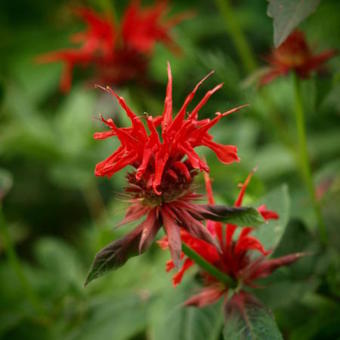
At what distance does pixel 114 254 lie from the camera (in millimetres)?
671

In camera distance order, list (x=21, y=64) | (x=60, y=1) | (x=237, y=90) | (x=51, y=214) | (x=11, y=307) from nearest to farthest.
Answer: (x=237, y=90) → (x=11, y=307) → (x=51, y=214) → (x=21, y=64) → (x=60, y=1)

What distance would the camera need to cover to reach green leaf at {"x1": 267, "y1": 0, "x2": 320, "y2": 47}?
723 mm

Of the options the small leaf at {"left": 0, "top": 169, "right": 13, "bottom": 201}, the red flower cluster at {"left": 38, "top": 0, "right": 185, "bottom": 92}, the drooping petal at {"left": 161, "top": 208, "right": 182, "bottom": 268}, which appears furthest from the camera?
the red flower cluster at {"left": 38, "top": 0, "right": 185, "bottom": 92}

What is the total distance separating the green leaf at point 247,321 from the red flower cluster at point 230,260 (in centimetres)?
3

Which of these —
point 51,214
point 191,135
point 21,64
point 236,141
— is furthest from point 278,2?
point 21,64

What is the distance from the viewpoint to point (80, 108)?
188 centimetres

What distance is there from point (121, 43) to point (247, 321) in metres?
1.09

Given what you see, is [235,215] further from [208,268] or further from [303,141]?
[303,141]

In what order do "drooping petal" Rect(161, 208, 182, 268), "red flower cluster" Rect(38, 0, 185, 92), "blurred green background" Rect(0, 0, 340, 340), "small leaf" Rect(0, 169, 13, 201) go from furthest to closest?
"red flower cluster" Rect(38, 0, 185, 92) → "small leaf" Rect(0, 169, 13, 201) → "blurred green background" Rect(0, 0, 340, 340) → "drooping petal" Rect(161, 208, 182, 268)

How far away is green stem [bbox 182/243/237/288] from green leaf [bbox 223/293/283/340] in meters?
0.02

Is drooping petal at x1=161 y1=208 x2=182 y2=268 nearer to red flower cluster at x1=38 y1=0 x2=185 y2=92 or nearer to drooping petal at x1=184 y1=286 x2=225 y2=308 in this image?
drooping petal at x1=184 y1=286 x2=225 y2=308

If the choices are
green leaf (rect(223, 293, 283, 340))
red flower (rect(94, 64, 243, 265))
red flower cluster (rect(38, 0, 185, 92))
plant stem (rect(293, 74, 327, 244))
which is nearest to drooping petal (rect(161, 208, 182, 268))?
red flower (rect(94, 64, 243, 265))

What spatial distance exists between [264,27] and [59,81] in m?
0.85

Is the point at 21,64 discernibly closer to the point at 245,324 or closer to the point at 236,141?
the point at 236,141
